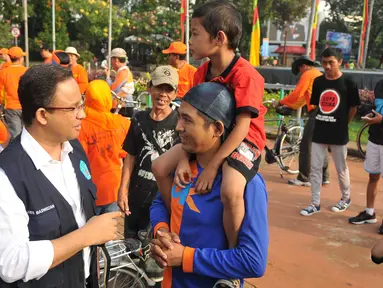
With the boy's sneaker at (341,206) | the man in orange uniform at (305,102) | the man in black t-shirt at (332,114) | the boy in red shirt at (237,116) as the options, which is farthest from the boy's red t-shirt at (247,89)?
the man in orange uniform at (305,102)

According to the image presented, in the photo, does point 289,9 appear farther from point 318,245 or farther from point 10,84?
point 318,245

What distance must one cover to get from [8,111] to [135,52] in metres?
32.4

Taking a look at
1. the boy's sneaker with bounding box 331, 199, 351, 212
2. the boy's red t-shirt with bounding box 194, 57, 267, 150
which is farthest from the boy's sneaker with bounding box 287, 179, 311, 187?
the boy's red t-shirt with bounding box 194, 57, 267, 150

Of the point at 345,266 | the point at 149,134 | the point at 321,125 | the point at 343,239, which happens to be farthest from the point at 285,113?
the point at 149,134

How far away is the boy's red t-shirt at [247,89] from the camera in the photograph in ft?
6.69

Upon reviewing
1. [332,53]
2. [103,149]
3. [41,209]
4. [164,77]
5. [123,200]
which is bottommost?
[123,200]

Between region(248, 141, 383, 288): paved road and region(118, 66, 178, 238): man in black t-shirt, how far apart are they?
1.33 m

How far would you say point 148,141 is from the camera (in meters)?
3.12

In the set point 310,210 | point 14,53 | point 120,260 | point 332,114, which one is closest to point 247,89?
point 120,260

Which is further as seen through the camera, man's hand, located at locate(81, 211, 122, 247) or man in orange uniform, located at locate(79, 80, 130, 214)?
man in orange uniform, located at locate(79, 80, 130, 214)

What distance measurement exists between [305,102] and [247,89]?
4351 mm

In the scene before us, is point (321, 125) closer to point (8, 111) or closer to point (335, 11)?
point (8, 111)

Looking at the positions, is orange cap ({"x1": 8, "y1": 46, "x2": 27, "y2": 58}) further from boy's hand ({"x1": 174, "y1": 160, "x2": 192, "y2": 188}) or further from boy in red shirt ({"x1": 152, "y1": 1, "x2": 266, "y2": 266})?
boy's hand ({"x1": 174, "y1": 160, "x2": 192, "y2": 188})

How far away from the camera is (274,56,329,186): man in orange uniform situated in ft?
19.5
